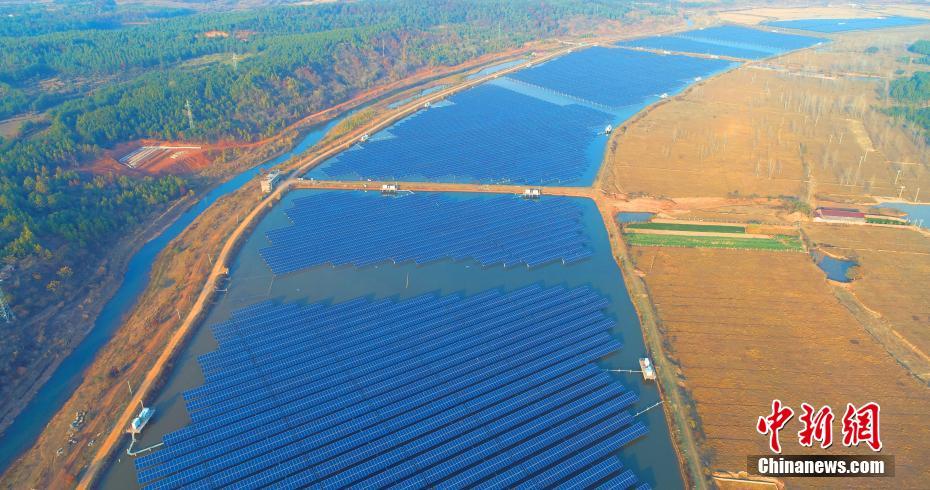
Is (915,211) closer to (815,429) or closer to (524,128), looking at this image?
(815,429)

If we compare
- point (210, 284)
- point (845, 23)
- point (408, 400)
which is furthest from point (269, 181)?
point (845, 23)

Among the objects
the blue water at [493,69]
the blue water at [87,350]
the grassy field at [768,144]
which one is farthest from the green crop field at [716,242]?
the blue water at [493,69]

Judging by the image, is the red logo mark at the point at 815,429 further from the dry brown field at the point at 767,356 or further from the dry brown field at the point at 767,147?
the dry brown field at the point at 767,147

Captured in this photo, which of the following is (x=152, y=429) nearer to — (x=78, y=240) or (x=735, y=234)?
(x=78, y=240)

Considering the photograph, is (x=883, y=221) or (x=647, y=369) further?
(x=883, y=221)

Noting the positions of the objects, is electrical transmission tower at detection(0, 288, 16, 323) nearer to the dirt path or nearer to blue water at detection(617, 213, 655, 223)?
the dirt path

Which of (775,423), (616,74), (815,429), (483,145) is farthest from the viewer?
(616,74)

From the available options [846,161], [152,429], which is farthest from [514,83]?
[152,429]
